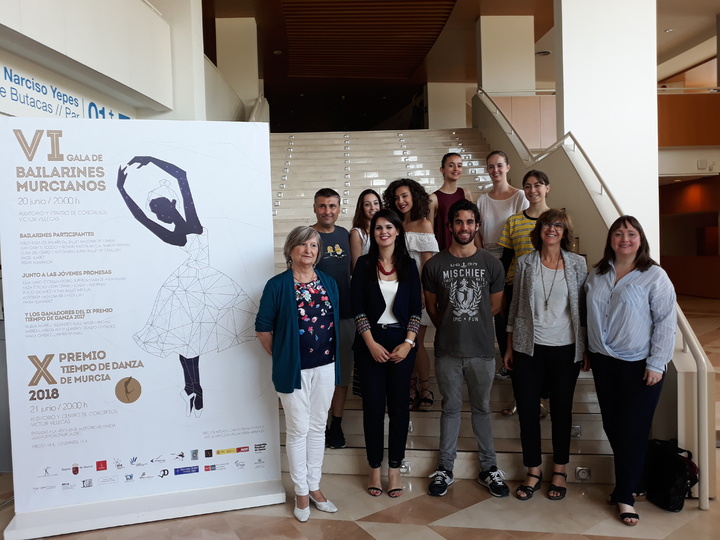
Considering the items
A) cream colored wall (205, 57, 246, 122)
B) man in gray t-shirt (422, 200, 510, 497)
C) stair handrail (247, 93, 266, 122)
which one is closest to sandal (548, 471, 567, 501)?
man in gray t-shirt (422, 200, 510, 497)

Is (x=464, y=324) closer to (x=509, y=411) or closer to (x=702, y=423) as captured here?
(x=509, y=411)

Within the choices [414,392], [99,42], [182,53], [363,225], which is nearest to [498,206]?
[363,225]

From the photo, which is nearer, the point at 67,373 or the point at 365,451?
the point at 67,373

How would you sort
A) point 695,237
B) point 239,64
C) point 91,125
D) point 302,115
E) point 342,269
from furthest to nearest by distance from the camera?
point 302,115 < point 695,237 < point 239,64 < point 342,269 < point 91,125

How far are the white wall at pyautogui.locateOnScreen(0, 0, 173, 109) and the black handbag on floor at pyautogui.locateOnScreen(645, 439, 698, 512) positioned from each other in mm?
5670

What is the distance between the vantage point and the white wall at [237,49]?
12.4 m

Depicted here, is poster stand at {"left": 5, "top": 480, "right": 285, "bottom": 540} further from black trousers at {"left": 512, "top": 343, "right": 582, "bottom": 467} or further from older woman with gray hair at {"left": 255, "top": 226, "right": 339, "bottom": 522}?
black trousers at {"left": 512, "top": 343, "right": 582, "bottom": 467}

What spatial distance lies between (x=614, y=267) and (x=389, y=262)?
52.9 inches

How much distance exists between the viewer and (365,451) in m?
3.78

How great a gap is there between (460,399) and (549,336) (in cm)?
67

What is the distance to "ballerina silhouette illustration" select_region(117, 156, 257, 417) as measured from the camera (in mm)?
3197

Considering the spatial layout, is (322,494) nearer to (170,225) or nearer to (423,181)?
(170,225)

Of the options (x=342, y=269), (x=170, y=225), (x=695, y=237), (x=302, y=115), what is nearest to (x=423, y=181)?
(x=342, y=269)

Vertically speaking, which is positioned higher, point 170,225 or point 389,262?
point 170,225
